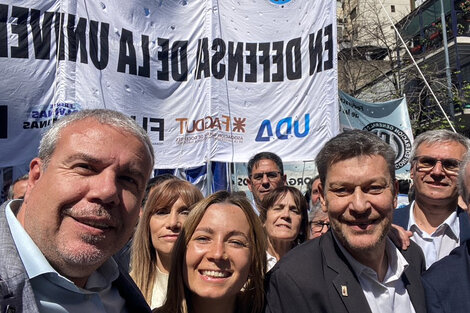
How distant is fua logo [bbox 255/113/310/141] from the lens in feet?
19.4

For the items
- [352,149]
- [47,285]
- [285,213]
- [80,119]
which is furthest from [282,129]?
[47,285]

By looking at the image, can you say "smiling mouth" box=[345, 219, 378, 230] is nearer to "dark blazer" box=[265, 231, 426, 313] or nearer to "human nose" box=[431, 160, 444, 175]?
"dark blazer" box=[265, 231, 426, 313]

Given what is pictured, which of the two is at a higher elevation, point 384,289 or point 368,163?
point 368,163

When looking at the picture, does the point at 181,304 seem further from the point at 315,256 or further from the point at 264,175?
the point at 264,175

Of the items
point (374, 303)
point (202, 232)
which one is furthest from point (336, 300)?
point (202, 232)

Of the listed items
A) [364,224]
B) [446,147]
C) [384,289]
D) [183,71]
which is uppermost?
[183,71]

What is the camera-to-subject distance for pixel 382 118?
818 centimetres

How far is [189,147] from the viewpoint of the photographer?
575cm

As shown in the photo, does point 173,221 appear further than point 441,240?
No

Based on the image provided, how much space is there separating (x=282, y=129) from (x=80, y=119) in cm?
Result: 417

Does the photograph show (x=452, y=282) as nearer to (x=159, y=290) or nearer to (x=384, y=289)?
(x=384, y=289)

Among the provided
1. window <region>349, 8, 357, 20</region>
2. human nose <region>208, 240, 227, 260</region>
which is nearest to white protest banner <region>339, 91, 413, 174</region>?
human nose <region>208, 240, 227, 260</region>

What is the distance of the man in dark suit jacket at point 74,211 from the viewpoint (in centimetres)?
174

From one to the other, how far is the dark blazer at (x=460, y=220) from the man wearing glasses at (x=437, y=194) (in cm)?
1
